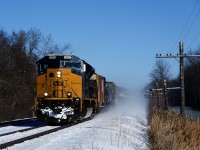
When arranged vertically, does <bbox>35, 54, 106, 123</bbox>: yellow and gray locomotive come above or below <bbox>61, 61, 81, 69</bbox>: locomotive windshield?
below

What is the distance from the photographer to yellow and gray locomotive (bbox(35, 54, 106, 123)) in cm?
2291

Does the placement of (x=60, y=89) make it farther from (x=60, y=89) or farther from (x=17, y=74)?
(x=17, y=74)

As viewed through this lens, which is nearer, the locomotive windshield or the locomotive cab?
the locomotive cab

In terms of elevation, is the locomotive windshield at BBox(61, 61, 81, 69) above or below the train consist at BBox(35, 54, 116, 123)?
above

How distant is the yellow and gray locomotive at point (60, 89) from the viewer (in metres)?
22.9

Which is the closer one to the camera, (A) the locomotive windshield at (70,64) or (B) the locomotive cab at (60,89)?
(B) the locomotive cab at (60,89)

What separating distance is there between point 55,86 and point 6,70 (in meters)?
36.5

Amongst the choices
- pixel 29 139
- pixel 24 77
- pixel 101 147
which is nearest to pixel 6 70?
pixel 24 77

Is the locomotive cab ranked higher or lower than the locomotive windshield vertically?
lower

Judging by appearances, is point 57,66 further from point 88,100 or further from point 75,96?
point 88,100

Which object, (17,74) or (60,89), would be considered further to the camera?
(17,74)

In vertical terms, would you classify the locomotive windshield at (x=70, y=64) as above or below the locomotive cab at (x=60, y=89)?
above

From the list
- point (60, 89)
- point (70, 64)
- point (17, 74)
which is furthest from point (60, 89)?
point (17, 74)

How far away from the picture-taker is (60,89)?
23719mm
